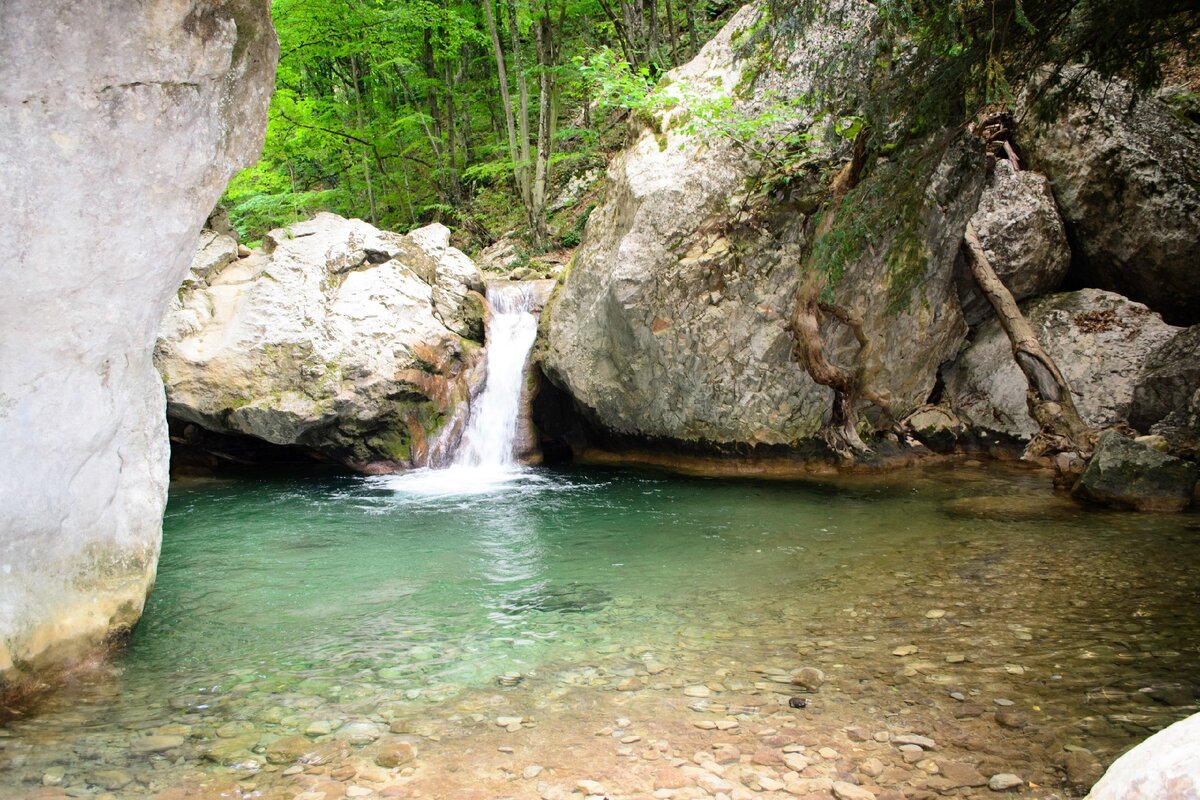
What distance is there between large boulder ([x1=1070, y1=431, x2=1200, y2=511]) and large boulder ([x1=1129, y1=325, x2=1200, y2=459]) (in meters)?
1.42

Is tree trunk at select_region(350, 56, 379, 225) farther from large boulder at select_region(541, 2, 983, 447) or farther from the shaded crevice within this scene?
large boulder at select_region(541, 2, 983, 447)

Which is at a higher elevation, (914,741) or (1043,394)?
(1043,394)

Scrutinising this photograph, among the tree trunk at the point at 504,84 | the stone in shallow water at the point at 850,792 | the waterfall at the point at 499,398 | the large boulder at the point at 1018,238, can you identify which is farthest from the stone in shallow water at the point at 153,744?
the tree trunk at the point at 504,84

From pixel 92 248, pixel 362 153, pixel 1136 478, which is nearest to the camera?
pixel 92 248

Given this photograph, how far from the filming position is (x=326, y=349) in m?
12.3

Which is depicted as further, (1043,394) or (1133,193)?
(1133,193)

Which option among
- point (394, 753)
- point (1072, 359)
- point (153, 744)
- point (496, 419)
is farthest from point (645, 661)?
point (1072, 359)

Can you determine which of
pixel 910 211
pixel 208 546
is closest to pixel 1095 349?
pixel 910 211

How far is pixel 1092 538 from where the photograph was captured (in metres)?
7.32

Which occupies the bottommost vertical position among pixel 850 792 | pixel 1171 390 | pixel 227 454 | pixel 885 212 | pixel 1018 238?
pixel 227 454

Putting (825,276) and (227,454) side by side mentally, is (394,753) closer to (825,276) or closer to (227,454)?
(825,276)

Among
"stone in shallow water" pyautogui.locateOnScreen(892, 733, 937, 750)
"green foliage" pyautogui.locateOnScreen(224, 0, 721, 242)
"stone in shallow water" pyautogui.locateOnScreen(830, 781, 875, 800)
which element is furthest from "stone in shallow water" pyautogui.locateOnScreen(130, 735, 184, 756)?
"green foliage" pyautogui.locateOnScreen(224, 0, 721, 242)

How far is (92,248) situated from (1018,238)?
38.6 feet

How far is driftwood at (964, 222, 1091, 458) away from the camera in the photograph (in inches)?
385
